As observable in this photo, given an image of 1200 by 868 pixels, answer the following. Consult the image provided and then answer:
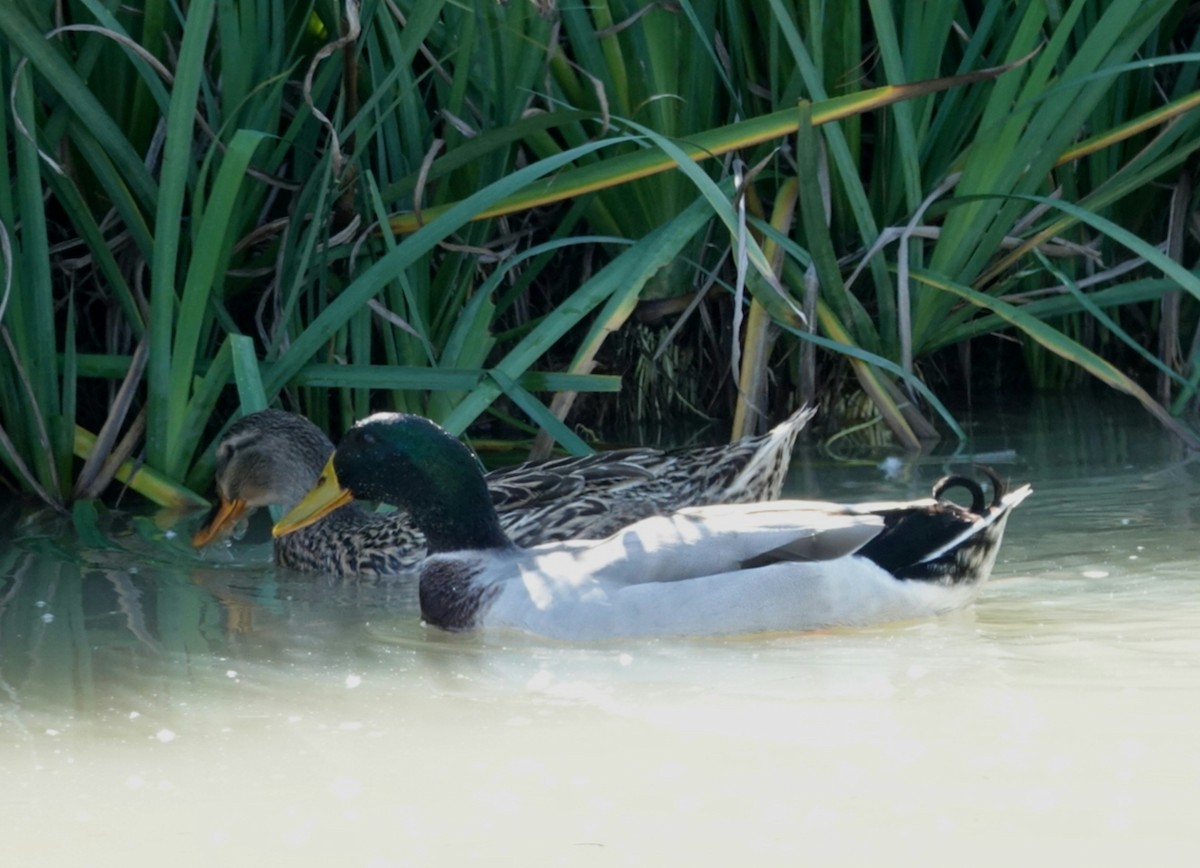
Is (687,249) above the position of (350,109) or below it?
below

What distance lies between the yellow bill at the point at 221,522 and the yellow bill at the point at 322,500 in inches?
17.3

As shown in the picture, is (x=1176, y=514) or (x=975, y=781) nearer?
(x=975, y=781)

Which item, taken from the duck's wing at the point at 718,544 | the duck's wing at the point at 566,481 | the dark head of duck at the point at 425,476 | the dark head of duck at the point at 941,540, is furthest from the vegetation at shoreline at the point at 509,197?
the duck's wing at the point at 718,544

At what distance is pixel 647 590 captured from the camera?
Result: 488 cm

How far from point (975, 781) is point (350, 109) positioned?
3.71 metres

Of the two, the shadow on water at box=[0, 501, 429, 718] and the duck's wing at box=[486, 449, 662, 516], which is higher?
the duck's wing at box=[486, 449, 662, 516]

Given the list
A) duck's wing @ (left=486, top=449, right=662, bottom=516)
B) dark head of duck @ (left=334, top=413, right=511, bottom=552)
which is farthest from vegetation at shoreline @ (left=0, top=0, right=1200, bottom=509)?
dark head of duck @ (left=334, top=413, right=511, bottom=552)

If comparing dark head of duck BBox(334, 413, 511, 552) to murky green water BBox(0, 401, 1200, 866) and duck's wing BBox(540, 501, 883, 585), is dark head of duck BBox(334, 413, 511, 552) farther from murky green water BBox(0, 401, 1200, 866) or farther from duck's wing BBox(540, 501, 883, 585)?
duck's wing BBox(540, 501, 883, 585)

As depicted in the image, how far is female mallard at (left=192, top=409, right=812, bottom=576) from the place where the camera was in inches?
236

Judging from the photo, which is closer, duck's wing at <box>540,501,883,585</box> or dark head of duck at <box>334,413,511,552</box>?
duck's wing at <box>540,501,883,585</box>

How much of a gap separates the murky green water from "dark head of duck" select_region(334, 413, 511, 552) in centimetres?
34

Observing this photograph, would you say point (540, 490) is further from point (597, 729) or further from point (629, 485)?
point (597, 729)

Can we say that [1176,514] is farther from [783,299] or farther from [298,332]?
[298,332]

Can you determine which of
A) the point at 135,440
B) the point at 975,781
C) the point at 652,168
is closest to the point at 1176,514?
the point at 652,168
